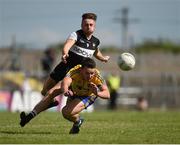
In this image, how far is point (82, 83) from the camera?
14.0 meters

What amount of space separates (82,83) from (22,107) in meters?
18.8

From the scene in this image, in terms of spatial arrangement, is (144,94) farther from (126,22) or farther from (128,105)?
(126,22)

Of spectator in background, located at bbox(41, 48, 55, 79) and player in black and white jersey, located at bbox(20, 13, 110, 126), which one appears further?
spectator in background, located at bbox(41, 48, 55, 79)

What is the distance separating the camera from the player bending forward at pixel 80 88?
1367cm

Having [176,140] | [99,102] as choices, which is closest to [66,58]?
[176,140]

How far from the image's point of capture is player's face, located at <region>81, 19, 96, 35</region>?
46.8ft

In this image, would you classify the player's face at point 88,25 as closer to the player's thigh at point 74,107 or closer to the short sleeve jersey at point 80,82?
the short sleeve jersey at point 80,82

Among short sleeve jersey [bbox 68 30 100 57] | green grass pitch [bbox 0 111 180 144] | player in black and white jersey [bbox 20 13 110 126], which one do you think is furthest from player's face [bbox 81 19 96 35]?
green grass pitch [bbox 0 111 180 144]

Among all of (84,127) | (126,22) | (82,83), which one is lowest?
(126,22)

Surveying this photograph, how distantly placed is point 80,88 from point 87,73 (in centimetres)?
53

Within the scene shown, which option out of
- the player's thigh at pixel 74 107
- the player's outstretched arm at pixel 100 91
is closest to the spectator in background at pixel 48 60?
the player's thigh at pixel 74 107

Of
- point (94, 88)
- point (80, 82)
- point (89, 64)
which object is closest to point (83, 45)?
point (80, 82)

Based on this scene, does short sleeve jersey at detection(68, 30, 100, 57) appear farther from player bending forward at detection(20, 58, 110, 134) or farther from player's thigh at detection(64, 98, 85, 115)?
player's thigh at detection(64, 98, 85, 115)

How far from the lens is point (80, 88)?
1409 cm
